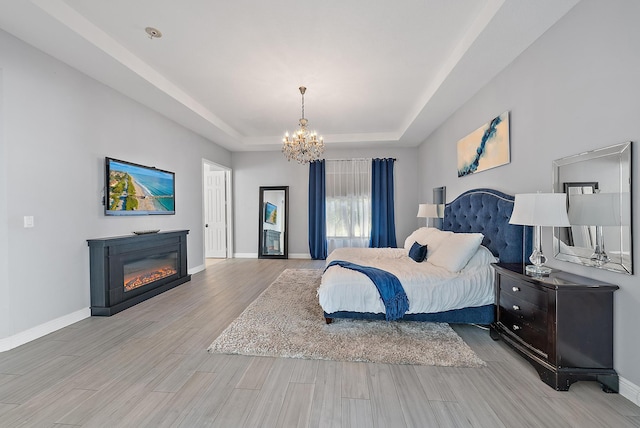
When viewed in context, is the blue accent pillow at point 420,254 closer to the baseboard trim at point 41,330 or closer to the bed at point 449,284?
the bed at point 449,284

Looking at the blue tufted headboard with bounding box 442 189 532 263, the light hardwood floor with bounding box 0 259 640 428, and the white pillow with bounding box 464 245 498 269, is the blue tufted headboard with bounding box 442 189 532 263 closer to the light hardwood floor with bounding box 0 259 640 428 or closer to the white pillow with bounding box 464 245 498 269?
the white pillow with bounding box 464 245 498 269

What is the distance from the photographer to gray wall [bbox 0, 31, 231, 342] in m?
2.36

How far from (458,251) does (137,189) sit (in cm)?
426

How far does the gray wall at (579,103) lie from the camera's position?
1.64m

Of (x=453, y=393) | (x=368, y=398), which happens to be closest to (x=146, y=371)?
(x=368, y=398)

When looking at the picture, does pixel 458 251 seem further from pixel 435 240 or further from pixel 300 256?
pixel 300 256

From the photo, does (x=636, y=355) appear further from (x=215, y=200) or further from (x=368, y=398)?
(x=215, y=200)

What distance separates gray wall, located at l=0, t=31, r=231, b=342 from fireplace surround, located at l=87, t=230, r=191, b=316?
159 mm

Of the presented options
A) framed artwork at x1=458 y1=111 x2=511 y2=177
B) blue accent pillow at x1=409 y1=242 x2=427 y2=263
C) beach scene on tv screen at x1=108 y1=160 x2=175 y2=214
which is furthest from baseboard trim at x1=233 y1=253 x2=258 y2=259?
framed artwork at x1=458 y1=111 x2=511 y2=177

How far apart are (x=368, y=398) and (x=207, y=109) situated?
468 centimetres

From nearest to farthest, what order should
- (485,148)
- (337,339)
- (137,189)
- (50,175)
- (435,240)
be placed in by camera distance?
1. (337,339)
2. (50,175)
3. (485,148)
4. (435,240)
5. (137,189)

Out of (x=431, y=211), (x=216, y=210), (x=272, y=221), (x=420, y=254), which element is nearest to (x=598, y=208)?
(x=420, y=254)

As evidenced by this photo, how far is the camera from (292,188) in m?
6.69

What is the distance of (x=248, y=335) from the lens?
254 cm
